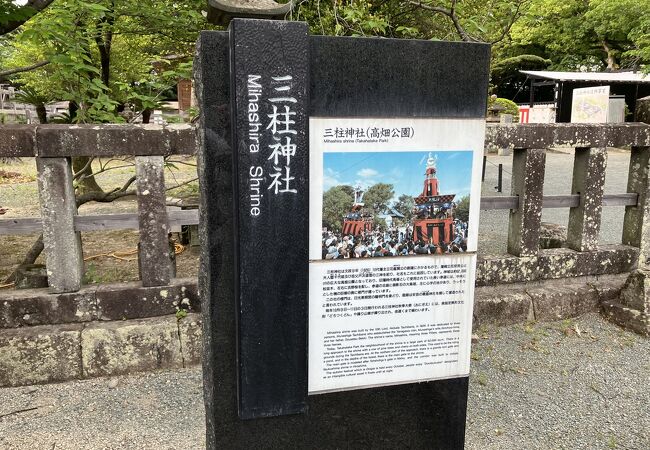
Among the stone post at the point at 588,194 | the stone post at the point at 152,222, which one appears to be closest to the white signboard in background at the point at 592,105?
the stone post at the point at 588,194

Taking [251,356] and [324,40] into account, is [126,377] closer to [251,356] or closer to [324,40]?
[251,356]

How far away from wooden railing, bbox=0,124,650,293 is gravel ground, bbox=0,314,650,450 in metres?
0.68

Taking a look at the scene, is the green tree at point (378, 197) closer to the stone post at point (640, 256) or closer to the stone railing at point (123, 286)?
the stone railing at point (123, 286)

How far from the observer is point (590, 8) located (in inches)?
1017

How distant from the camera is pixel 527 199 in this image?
13.5 feet

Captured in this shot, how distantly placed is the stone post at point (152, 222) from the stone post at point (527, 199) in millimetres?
2760

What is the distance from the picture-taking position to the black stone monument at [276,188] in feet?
5.81

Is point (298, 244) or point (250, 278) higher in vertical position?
point (298, 244)

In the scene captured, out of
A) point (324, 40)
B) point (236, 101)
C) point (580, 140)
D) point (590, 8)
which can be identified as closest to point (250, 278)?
point (236, 101)

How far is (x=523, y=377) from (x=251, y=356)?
2.24 m

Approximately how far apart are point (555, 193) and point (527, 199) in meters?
7.05

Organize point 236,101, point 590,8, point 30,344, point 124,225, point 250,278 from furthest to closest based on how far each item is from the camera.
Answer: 1. point 590,8
2. point 124,225
3. point 30,344
4. point 250,278
5. point 236,101

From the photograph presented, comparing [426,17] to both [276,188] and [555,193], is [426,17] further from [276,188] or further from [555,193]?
[276,188]

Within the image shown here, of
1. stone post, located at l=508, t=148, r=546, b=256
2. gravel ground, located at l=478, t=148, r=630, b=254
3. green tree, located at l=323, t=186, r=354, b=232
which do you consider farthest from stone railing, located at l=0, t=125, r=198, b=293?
gravel ground, located at l=478, t=148, r=630, b=254
